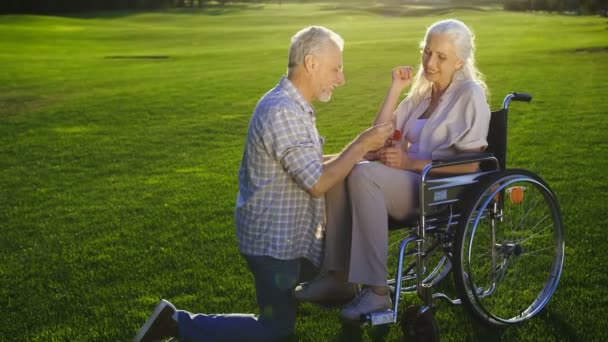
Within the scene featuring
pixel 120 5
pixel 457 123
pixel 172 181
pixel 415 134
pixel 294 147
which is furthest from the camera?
pixel 120 5

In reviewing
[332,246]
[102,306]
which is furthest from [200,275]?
[332,246]

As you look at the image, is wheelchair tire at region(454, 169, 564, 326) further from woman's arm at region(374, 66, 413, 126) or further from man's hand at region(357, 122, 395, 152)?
woman's arm at region(374, 66, 413, 126)

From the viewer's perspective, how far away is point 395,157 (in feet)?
11.7

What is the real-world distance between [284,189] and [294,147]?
241 mm

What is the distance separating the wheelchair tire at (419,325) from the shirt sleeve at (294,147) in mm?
850

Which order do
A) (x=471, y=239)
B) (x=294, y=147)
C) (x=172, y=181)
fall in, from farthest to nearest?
(x=172, y=181) < (x=471, y=239) < (x=294, y=147)

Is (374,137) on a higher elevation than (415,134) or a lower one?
higher

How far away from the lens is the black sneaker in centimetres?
338

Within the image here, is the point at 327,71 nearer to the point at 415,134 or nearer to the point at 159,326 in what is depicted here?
the point at 415,134

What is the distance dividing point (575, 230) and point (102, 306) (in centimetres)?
342

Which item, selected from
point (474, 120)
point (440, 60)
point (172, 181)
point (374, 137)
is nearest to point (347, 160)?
point (374, 137)

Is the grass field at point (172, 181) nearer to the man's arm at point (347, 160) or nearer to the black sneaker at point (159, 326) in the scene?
the black sneaker at point (159, 326)

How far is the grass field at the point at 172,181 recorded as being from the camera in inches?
160

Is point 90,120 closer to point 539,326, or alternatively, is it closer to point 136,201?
point 136,201
